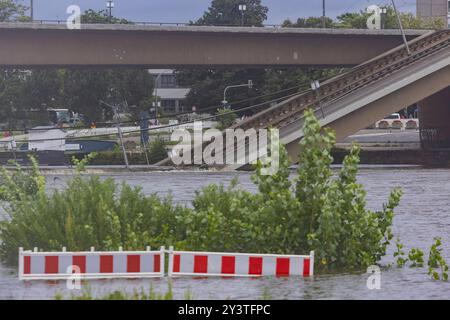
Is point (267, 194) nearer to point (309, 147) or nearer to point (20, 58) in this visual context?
point (309, 147)

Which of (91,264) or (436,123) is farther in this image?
(436,123)

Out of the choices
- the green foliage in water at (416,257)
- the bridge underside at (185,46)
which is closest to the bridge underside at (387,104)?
the bridge underside at (185,46)

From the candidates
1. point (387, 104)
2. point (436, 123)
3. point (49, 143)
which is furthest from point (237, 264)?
point (436, 123)

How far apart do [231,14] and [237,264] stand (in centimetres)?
14812

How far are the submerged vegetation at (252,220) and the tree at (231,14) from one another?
5586 inches

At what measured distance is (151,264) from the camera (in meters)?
21.6

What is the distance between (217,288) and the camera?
70.6 ft

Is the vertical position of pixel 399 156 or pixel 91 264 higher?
pixel 91 264

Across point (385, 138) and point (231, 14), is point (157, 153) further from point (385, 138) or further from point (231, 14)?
point (231, 14)

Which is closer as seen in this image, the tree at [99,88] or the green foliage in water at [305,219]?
the green foliage in water at [305,219]

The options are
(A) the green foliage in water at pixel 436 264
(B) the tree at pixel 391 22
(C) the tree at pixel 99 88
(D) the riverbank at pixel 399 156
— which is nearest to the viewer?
(A) the green foliage in water at pixel 436 264

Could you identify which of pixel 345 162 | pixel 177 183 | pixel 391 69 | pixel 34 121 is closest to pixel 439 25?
pixel 34 121

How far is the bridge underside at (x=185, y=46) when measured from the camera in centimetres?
7175

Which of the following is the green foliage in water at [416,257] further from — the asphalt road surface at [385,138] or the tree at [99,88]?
the tree at [99,88]
